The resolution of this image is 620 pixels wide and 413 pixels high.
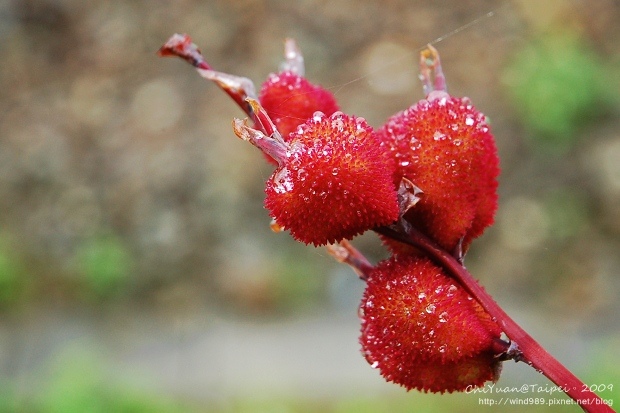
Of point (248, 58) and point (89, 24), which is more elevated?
point (89, 24)

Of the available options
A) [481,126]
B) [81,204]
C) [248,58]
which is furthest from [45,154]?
[481,126]

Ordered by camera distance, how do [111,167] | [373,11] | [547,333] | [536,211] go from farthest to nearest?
[111,167], [373,11], [536,211], [547,333]

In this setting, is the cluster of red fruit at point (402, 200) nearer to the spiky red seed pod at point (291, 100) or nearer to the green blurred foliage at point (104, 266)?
the spiky red seed pod at point (291, 100)

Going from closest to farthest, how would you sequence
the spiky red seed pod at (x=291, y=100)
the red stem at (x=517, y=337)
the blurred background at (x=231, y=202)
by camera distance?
1. the red stem at (x=517, y=337)
2. the spiky red seed pod at (x=291, y=100)
3. the blurred background at (x=231, y=202)

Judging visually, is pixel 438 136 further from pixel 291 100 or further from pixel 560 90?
pixel 560 90

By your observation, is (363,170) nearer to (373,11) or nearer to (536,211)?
(536,211)

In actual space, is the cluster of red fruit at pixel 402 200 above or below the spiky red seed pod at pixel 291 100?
below

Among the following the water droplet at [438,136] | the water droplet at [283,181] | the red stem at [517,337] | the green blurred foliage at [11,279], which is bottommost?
the red stem at [517,337]

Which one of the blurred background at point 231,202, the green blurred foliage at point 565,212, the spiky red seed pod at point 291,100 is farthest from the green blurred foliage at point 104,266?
the spiky red seed pod at point 291,100

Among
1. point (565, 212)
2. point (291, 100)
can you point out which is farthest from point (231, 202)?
point (291, 100)
